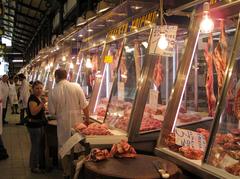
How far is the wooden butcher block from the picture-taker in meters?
3.32

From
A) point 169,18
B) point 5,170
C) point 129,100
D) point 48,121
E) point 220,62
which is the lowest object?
point 5,170

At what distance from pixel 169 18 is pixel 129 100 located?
164 cm

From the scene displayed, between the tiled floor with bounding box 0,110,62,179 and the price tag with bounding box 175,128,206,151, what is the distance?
378cm

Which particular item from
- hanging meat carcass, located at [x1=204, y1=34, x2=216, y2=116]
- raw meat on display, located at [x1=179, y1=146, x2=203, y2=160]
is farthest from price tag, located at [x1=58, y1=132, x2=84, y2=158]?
hanging meat carcass, located at [x1=204, y1=34, x2=216, y2=116]

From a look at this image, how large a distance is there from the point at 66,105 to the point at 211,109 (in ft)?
9.05

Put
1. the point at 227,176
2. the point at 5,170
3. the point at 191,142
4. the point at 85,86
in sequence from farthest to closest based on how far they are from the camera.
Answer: the point at 85,86
the point at 5,170
the point at 191,142
the point at 227,176

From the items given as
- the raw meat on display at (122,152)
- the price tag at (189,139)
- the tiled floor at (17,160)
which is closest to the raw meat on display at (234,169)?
the price tag at (189,139)

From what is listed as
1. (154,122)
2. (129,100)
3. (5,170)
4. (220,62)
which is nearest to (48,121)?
(5,170)

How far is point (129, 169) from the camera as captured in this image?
349cm

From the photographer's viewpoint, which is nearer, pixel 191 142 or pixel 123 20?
pixel 191 142

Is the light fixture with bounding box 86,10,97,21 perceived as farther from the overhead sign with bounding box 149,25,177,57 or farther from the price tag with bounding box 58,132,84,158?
the price tag with bounding box 58,132,84,158

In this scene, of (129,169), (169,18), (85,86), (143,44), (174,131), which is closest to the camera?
(129,169)

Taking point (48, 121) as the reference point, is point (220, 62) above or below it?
above

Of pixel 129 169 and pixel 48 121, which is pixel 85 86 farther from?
pixel 129 169
